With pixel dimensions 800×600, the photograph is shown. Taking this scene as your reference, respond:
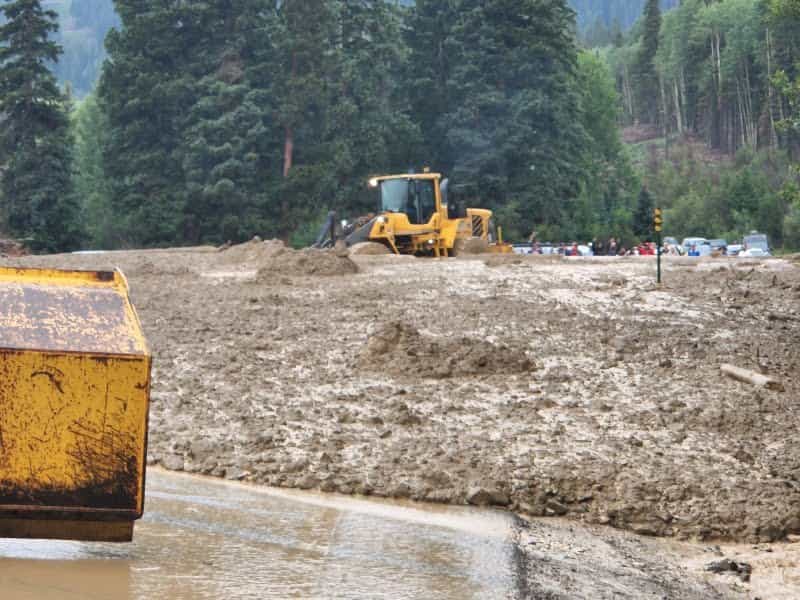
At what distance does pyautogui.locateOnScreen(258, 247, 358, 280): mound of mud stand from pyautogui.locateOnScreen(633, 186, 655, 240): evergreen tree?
53002 millimetres

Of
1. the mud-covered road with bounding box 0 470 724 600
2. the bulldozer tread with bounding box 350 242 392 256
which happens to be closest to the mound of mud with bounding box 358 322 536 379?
the mud-covered road with bounding box 0 470 724 600

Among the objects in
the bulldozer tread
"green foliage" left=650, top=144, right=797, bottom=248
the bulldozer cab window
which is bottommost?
the bulldozer tread

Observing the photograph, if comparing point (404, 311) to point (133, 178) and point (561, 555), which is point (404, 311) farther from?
point (133, 178)

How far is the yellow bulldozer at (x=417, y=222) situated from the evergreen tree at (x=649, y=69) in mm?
119080

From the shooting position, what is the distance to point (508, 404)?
11.1 meters

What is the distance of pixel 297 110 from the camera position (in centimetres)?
5856

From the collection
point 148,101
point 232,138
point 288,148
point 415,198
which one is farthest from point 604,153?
point 415,198

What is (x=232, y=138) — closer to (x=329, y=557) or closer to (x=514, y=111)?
(x=514, y=111)

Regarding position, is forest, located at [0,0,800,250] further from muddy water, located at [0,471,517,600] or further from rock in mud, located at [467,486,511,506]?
muddy water, located at [0,471,517,600]

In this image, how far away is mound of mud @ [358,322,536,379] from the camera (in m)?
12.4

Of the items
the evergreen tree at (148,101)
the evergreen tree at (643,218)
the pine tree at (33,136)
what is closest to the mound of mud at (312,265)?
the pine tree at (33,136)

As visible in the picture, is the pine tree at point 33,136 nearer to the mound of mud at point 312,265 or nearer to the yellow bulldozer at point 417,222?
the yellow bulldozer at point 417,222

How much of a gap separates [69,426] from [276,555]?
1359mm

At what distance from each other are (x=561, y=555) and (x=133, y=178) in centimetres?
5234
